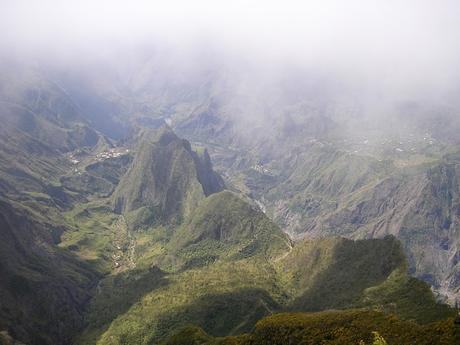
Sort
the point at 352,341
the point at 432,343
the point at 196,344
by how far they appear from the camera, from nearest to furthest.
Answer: the point at 432,343
the point at 352,341
the point at 196,344

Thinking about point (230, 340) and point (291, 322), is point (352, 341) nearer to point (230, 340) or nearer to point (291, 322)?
point (291, 322)

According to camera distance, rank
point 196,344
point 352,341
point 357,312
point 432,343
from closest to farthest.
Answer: point 432,343, point 352,341, point 357,312, point 196,344

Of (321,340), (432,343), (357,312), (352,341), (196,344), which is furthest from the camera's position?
(196,344)

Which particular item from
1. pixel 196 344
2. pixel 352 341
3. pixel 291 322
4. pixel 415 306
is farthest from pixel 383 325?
pixel 196 344

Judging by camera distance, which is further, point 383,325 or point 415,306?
point 415,306

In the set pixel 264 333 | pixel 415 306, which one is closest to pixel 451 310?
pixel 415 306

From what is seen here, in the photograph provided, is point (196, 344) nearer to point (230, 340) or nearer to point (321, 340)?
point (230, 340)

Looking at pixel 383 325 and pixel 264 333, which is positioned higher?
pixel 383 325

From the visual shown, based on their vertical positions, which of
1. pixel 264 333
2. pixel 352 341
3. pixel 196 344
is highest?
pixel 352 341

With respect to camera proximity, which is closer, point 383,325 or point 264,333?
point 383,325
